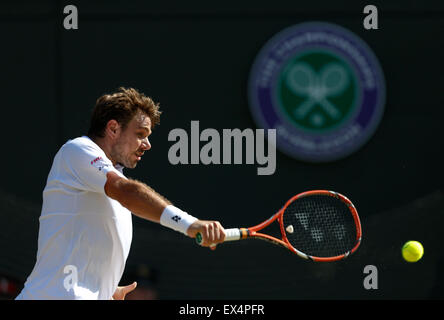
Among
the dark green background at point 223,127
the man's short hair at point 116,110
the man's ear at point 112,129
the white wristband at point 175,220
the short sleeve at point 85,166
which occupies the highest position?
the dark green background at point 223,127

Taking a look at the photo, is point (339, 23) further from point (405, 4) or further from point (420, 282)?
point (420, 282)

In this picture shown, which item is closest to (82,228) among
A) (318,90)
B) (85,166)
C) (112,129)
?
(85,166)

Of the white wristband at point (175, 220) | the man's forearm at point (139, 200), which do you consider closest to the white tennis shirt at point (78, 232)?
the man's forearm at point (139, 200)

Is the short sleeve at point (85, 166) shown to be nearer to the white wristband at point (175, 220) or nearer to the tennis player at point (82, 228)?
the tennis player at point (82, 228)

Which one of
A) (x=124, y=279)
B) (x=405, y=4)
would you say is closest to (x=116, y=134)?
(x=124, y=279)

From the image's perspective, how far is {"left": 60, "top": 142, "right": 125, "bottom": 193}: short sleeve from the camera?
2.97m

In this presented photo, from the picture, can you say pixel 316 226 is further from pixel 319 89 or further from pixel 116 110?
pixel 116 110

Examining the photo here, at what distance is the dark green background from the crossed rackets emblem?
30 cm

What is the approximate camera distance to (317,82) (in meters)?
5.86

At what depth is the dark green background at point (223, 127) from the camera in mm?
5898

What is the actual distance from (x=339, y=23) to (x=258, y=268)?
179 centimetres

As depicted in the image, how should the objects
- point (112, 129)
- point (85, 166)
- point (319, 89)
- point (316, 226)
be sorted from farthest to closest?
point (319, 89) → point (316, 226) → point (112, 129) → point (85, 166)

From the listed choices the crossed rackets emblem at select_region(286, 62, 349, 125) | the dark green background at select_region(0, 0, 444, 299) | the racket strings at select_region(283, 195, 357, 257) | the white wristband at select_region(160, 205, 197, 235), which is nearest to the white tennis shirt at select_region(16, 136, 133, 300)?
the white wristband at select_region(160, 205, 197, 235)

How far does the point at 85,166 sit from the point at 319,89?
123 inches
